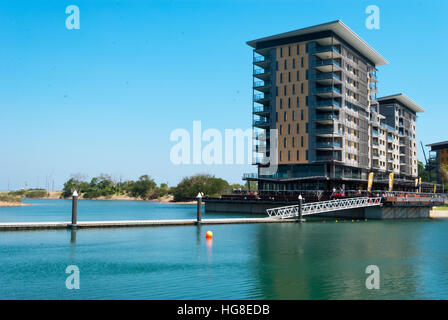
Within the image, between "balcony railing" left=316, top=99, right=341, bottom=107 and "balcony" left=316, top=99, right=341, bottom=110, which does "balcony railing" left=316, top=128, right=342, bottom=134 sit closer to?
"balcony" left=316, top=99, right=341, bottom=110

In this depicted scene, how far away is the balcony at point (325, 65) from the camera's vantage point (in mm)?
90562

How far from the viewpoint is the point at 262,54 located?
100688 millimetres

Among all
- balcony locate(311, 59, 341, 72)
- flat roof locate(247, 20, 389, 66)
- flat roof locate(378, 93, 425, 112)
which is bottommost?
balcony locate(311, 59, 341, 72)

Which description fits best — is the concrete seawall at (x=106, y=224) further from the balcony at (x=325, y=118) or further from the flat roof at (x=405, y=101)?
the flat roof at (x=405, y=101)

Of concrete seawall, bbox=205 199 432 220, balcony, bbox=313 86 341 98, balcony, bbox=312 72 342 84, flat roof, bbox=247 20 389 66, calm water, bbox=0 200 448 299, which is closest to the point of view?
calm water, bbox=0 200 448 299

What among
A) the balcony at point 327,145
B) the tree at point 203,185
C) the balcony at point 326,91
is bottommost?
the tree at point 203,185

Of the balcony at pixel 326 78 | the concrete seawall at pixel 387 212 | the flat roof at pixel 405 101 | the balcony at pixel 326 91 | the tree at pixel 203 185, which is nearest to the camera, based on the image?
the concrete seawall at pixel 387 212

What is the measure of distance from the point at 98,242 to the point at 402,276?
2300cm


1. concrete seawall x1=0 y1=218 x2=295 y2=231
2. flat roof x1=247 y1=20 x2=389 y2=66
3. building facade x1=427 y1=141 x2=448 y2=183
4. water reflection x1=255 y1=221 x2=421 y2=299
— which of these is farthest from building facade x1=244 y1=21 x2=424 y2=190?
building facade x1=427 y1=141 x2=448 y2=183

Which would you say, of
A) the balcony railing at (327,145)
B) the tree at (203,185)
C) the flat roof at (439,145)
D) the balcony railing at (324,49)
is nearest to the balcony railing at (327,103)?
the balcony railing at (327,145)

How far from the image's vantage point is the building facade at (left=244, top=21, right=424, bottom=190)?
91.2 metres

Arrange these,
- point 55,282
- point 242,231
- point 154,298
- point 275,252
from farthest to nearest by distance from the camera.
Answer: point 242,231 → point 275,252 → point 55,282 → point 154,298
